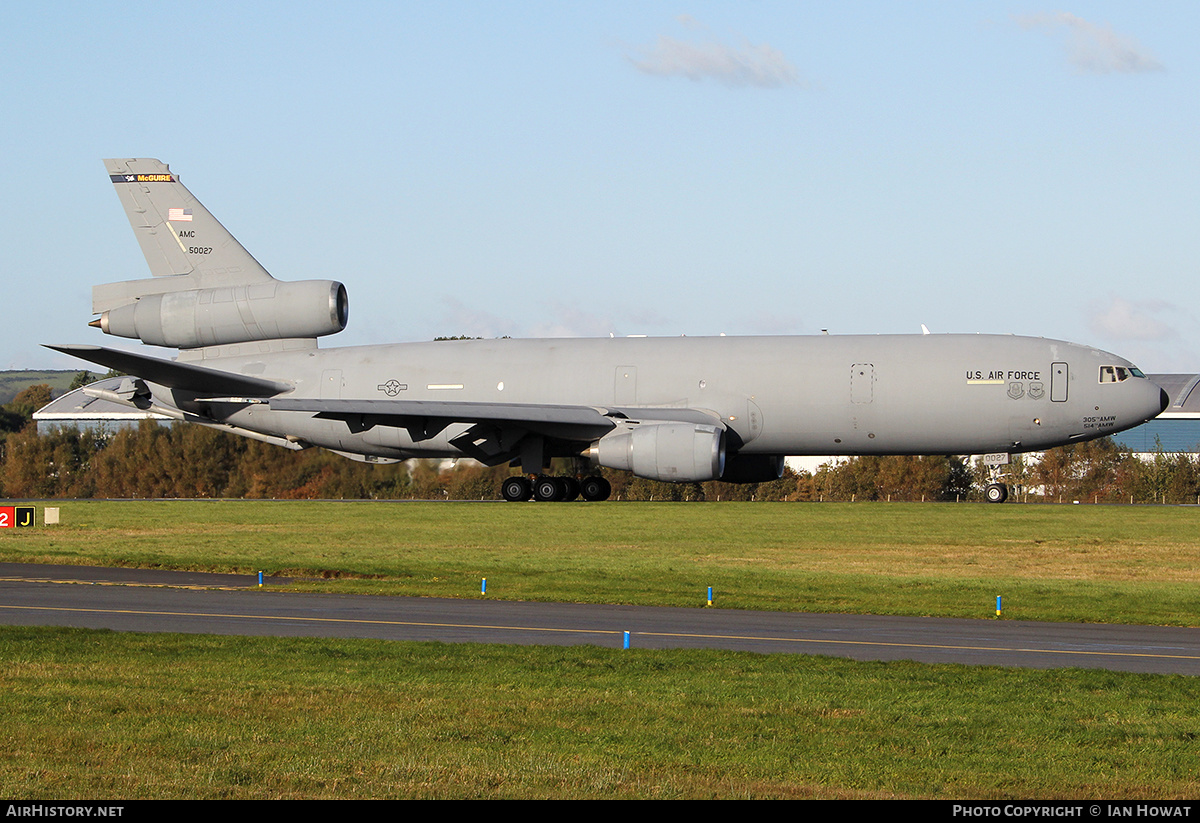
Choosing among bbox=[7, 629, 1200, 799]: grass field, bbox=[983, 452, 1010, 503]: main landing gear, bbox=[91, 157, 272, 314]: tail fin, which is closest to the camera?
bbox=[7, 629, 1200, 799]: grass field

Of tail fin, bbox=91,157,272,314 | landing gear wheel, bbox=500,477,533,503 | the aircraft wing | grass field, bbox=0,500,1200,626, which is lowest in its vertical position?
grass field, bbox=0,500,1200,626

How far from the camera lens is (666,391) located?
3612cm

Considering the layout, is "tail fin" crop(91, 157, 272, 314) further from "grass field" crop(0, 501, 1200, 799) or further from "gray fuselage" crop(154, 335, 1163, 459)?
"grass field" crop(0, 501, 1200, 799)

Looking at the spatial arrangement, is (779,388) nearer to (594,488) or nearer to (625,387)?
(625,387)

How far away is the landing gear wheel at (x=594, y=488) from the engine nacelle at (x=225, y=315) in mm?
8601

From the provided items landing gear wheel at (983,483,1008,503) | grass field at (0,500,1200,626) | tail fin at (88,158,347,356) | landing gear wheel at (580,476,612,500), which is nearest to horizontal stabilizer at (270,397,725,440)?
grass field at (0,500,1200,626)

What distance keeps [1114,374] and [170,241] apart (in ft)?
89.6

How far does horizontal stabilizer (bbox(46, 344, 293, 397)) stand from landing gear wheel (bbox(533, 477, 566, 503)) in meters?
8.08

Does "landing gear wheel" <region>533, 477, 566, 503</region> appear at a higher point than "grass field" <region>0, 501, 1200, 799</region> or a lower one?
higher

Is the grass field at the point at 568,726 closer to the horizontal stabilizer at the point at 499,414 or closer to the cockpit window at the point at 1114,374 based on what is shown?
the horizontal stabilizer at the point at 499,414

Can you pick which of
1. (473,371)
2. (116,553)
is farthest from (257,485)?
(116,553)

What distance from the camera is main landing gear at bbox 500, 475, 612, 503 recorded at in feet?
124

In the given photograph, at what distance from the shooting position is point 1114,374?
34.1 metres

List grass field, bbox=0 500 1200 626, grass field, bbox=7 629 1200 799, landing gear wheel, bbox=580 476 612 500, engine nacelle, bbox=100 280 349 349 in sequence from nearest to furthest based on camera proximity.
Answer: grass field, bbox=7 629 1200 799 → grass field, bbox=0 500 1200 626 → engine nacelle, bbox=100 280 349 349 → landing gear wheel, bbox=580 476 612 500
